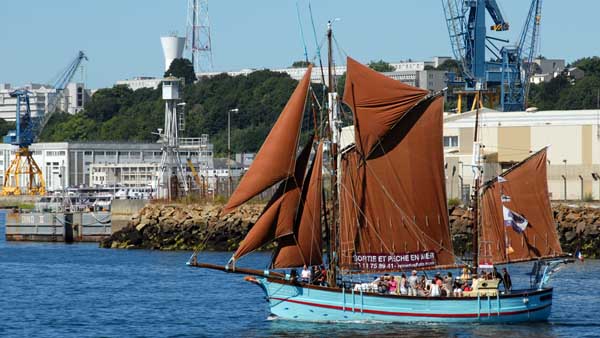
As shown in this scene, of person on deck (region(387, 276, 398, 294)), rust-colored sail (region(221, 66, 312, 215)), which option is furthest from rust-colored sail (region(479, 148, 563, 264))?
rust-colored sail (region(221, 66, 312, 215))

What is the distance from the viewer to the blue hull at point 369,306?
48281 millimetres

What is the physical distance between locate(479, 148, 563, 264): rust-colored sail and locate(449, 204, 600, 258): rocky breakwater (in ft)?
69.8

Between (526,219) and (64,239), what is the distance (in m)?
55.4

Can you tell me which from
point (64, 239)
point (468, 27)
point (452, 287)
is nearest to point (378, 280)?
point (452, 287)

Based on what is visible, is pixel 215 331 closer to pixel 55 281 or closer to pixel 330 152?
pixel 330 152

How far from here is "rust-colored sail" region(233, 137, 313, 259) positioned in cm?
4809

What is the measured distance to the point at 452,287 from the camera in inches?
1950

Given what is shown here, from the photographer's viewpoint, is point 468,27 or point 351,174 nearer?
point 351,174

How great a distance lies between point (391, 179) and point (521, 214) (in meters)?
5.03

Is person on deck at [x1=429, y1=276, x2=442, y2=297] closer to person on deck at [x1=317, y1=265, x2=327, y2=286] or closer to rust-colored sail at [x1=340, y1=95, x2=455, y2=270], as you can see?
rust-colored sail at [x1=340, y1=95, x2=455, y2=270]

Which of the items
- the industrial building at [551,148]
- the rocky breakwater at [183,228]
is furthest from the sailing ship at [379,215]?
the industrial building at [551,148]

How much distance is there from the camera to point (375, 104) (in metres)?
50.3

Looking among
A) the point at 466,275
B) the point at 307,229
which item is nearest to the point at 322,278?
the point at 307,229

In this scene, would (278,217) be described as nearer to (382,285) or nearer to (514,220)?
(382,285)
